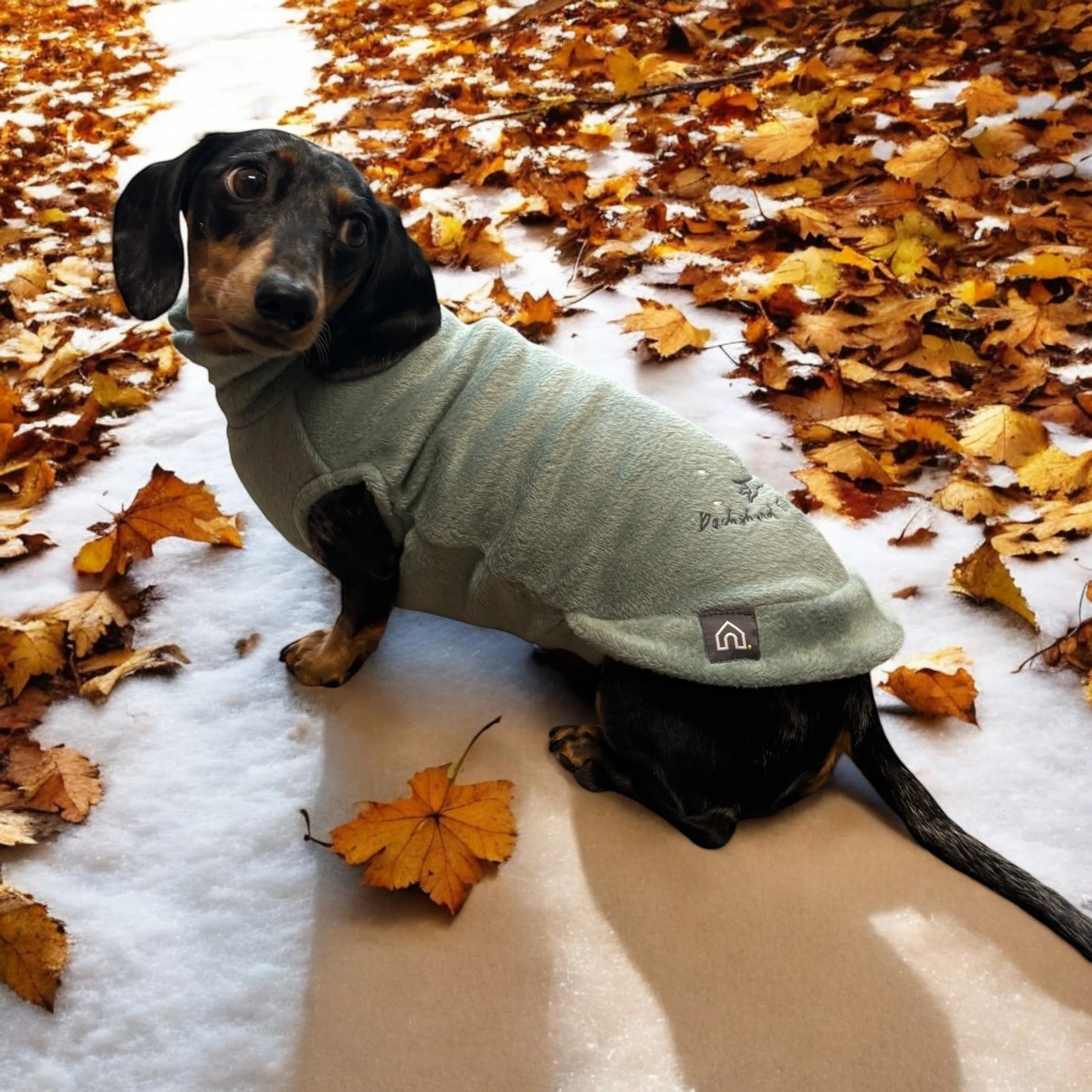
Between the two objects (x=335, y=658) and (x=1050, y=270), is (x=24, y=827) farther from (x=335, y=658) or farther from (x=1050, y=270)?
(x=1050, y=270)

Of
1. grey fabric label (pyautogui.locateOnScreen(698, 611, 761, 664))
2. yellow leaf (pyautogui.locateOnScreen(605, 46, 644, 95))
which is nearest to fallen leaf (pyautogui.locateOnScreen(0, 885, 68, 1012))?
grey fabric label (pyautogui.locateOnScreen(698, 611, 761, 664))

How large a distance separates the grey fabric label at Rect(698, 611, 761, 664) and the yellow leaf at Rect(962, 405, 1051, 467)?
135 centimetres

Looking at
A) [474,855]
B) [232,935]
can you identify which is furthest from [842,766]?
[232,935]

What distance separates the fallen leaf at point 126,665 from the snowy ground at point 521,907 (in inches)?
1.4

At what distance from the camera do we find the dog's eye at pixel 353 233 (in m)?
2.04

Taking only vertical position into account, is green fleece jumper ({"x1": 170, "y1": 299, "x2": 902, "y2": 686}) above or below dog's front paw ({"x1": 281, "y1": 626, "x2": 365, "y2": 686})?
above

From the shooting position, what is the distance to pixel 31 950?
168cm

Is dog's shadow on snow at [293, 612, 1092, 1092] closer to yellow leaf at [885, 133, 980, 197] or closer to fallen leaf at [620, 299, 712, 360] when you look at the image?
fallen leaf at [620, 299, 712, 360]

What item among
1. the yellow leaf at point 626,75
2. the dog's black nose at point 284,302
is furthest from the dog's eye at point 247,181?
the yellow leaf at point 626,75

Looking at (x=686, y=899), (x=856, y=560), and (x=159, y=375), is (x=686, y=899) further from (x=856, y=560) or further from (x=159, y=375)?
(x=159, y=375)

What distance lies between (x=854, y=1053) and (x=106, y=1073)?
1.23 meters

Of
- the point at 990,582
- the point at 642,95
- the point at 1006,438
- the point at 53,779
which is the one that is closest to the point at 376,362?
the point at 53,779

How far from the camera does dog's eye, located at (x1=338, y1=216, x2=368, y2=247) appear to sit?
204 centimetres

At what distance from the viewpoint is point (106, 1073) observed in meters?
1.56
